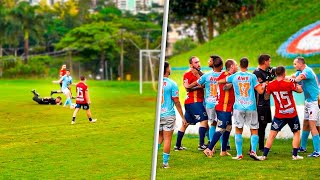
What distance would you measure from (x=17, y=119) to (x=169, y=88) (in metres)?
0.87

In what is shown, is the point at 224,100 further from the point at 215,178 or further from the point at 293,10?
the point at 293,10

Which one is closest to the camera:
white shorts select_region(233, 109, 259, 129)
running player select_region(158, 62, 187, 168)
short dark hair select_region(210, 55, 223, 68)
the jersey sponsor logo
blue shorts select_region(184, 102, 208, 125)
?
running player select_region(158, 62, 187, 168)

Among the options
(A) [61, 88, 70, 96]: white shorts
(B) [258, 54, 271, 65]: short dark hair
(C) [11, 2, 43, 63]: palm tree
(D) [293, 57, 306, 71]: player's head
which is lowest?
(A) [61, 88, 70, 96]: white shorts

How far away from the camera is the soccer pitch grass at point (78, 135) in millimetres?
3598

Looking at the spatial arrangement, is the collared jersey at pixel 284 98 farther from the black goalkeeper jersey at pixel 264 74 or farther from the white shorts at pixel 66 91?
the white shorts at pixel 66 91

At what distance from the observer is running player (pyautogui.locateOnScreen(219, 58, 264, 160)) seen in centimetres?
429

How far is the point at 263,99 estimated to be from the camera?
14.8 feet

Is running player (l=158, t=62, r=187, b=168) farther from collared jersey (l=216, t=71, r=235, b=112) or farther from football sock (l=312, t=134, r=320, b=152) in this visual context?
football sock (l=312, t=134, r=320, b=152)

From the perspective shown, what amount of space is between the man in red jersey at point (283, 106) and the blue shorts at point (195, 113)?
0.47 metres

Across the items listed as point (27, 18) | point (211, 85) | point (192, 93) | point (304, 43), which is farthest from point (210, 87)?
point (27, 18)

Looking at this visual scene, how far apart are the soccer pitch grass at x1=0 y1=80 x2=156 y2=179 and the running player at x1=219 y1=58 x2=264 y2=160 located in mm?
717

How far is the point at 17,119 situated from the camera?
3670 mm

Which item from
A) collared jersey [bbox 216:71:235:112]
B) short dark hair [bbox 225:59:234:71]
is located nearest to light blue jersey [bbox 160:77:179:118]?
collared jersey [bbox 216:71:235:112]

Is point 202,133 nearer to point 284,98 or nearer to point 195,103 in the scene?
point 195,103
